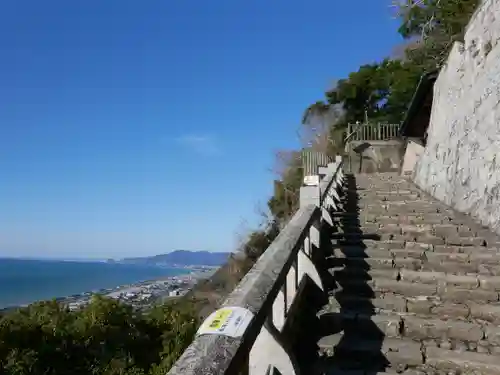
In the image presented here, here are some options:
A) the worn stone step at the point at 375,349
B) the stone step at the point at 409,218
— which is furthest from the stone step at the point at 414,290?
the stone step at the point at 409,218

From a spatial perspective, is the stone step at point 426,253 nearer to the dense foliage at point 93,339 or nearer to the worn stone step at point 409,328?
the worn stone step at point 409,328

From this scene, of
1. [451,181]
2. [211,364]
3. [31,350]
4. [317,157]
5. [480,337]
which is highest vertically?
[317,157]

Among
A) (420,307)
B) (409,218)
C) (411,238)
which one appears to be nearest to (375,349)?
(420,307)

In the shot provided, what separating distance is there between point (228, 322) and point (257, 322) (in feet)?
0.72

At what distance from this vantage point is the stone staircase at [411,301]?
322 cm

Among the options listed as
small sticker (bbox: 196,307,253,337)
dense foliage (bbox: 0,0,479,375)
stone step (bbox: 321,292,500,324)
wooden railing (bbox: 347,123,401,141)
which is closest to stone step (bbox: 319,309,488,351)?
stone step (bbox: 321,292,500,324)

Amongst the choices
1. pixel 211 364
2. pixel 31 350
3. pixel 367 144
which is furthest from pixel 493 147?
pixel 367 144

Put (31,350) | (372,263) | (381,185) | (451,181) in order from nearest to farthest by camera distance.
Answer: (372,263) < (451,181) < (31,350) < (381,185)

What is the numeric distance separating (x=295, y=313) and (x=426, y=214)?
5.39 m

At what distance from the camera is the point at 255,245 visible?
1914 centimetres

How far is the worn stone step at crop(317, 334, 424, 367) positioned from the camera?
10.6 ft

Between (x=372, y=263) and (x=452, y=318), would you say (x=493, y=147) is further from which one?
(x=452, y=318)

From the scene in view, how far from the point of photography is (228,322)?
1.62 metres

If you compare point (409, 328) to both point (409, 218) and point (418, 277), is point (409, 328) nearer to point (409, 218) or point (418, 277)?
point (418, 277)
